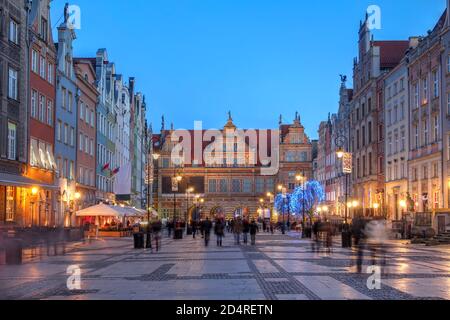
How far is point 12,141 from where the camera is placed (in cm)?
4059

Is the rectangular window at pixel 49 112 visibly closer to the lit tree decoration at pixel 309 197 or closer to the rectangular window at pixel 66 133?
the rectangular window at pixel 66 133

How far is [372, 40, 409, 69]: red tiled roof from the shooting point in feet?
224

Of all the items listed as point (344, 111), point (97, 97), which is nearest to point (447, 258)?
point (97, 97)

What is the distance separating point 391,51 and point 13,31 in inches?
1557

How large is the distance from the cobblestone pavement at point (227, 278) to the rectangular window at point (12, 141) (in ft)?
42.3

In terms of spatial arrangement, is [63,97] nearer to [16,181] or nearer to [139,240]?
[16,181]

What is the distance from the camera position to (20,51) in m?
41.2

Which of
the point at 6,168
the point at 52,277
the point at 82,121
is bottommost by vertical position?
the point at 52,277

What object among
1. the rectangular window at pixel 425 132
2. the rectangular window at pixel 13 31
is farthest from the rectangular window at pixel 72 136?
the rectangular window at pixel 425 132

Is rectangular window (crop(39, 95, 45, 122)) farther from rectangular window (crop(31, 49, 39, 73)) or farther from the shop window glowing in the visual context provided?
the shop window glowing

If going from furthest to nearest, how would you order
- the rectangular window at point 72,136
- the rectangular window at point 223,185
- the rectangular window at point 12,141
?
1. the rectangular window at point 223,185
2. the rectangular window at point 72,136
3. the rectangular window at point 12,141

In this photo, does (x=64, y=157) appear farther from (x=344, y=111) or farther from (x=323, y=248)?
(x=344, y=111)

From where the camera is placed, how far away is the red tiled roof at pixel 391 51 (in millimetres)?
68200
